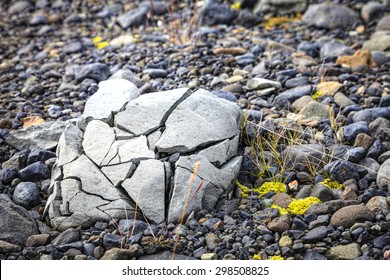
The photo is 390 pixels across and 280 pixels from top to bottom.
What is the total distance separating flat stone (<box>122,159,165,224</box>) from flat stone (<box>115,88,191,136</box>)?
344 mm

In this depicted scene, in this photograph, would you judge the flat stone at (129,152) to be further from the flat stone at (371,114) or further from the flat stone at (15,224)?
the flat stone at (371,114)

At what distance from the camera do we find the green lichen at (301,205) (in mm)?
3672

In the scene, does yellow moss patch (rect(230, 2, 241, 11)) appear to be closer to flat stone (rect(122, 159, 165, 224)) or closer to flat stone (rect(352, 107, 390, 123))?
flat stone (rect(352, 107, 390, 123))

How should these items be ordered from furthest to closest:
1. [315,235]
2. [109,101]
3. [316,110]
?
[316,110]
[109,101]
[315,235]

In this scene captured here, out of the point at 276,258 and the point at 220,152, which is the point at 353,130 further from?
the point at 276,258

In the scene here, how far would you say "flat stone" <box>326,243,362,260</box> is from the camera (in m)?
3.27

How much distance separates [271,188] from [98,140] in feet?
4.32

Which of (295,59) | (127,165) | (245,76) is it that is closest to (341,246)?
(127,165)

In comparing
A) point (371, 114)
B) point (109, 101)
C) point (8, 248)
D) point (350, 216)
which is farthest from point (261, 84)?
point (8, 248)

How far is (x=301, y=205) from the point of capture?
A: 372cm

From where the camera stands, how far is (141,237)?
3.47 metres

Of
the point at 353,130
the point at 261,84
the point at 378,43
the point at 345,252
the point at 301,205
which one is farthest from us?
the point at 378,43

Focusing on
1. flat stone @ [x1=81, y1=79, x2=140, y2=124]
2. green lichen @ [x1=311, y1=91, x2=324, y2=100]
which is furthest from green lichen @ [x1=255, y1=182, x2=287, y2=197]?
green lichen @ [x1=311, y1=91, x2=324, y2=100]

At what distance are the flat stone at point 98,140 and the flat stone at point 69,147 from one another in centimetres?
6
